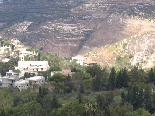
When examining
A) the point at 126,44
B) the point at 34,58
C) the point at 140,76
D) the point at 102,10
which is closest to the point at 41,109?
the point at 140,76

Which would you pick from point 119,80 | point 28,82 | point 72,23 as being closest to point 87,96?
point 119,80

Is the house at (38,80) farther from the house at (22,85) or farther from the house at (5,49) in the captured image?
the house at (5,49)

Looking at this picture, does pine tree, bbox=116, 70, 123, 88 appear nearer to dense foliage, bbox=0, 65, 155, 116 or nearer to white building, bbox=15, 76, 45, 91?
dense foliage, bbox=0, 65, 155, 116

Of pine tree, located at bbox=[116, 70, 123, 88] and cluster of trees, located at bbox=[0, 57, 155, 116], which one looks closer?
cluster of trees, located at bbox=[0, 57, 155, 116]

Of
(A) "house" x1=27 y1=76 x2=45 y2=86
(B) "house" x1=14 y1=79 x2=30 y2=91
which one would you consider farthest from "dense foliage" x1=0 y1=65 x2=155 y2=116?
(A) "house" x1=27 y1=76 x2=45 y2=86

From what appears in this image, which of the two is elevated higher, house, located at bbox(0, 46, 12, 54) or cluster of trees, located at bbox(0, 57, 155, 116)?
house, located at bbox(0, 46, 12, 54)

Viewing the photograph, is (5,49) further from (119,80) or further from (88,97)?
(88,97)

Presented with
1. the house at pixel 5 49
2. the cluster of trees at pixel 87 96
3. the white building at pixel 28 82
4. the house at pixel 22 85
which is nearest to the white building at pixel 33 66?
the cluster of trees at pixel 87 96

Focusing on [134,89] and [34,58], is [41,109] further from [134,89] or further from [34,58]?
[34,58]
